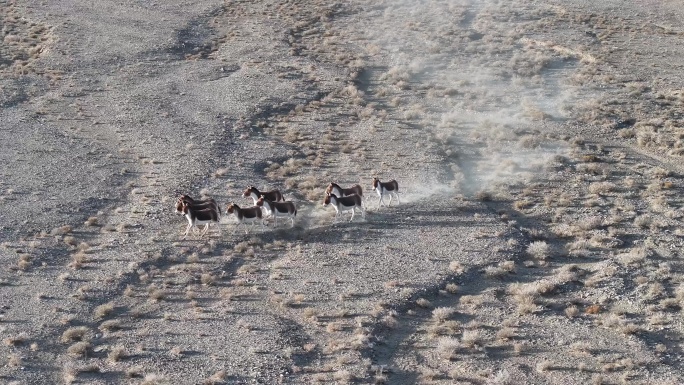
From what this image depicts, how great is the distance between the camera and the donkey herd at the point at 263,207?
72.4 feet

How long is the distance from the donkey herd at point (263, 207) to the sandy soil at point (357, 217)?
21.4 inches

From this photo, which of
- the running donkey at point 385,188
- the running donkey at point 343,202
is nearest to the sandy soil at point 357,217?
the running donkey at point 385,188

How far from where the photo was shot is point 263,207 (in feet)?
74.4

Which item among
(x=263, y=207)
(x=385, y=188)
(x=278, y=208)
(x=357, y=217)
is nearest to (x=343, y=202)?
(x=357, y=217)

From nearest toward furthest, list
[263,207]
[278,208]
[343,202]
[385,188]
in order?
[278,208], [263,207], [343,202], [385,188]

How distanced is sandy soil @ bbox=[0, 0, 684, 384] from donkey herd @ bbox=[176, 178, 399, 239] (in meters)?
0.54

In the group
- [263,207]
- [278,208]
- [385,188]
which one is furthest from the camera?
[385,188]

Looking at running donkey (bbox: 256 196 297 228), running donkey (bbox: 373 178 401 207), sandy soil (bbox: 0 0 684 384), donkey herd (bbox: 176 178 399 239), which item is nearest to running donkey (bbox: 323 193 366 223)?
donkey herd (bbox: 176 178 399 239)

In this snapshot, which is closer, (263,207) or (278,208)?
(278,208)

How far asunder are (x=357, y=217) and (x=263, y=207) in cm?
301

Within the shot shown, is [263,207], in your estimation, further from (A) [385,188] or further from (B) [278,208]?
(A) [385,188]

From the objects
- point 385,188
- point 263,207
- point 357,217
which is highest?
point 263,207

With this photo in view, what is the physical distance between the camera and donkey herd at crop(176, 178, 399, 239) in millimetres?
22078

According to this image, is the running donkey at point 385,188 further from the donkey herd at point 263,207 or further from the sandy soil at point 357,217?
the sandy soil at point 357,217
